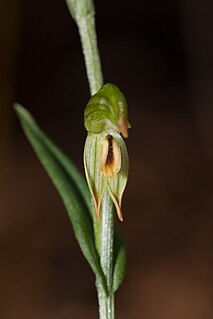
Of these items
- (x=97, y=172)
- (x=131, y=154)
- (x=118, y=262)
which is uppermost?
(x=131, y=154)

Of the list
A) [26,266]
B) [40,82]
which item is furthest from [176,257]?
[40,82]

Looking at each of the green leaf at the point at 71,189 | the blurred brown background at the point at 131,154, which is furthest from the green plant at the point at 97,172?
the blurred brown background at the point at 131,154

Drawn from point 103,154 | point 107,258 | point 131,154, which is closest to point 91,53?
point 103,154

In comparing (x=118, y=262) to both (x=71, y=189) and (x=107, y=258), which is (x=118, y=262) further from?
(x=71, y=189)

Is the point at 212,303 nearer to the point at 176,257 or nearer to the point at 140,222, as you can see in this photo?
the point at 176,257

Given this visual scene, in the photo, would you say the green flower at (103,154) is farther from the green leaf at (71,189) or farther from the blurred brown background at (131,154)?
the blurred brown background at (131,154)

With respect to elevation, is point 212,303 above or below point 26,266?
below

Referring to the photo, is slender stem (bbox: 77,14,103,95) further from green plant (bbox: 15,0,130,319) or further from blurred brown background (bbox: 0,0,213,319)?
blurred brown background (bbox: 0,0,213,319)

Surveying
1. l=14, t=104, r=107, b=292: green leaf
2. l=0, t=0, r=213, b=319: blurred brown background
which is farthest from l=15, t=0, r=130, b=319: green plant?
l=0, t=0, r=213, b=319: blurred brown background
